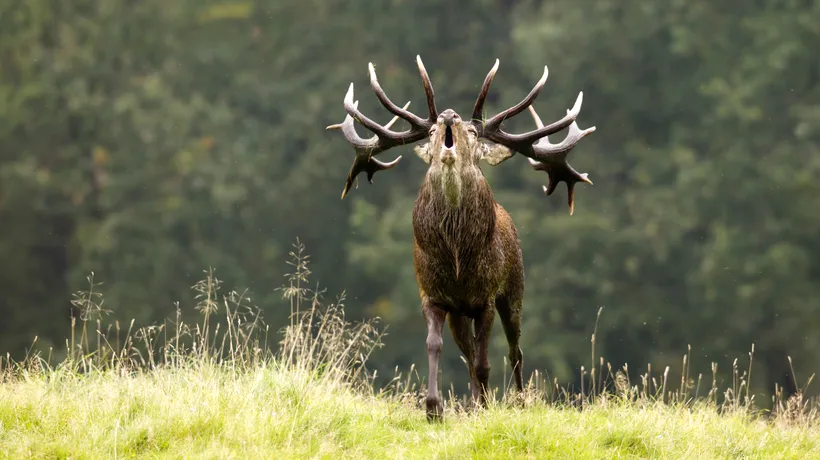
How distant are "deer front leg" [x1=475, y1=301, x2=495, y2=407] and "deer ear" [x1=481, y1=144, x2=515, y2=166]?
981 millimetres

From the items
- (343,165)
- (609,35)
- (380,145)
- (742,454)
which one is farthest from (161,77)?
(742,454)

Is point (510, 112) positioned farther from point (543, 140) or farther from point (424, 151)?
point (543, 140)

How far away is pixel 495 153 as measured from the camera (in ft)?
28.5

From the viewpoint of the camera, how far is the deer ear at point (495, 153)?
28.3 feet

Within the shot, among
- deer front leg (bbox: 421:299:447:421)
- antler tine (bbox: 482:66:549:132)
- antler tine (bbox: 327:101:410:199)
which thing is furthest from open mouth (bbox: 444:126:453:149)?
deer front leg (bbox: 421:299:447:421)

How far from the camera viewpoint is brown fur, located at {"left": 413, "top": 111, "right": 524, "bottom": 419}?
324 inches

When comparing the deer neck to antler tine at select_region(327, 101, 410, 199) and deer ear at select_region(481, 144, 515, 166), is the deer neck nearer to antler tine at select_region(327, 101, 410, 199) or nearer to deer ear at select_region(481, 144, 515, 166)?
deer ear at select_region(481, 144, 515, 166)

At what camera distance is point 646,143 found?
29.1 meters

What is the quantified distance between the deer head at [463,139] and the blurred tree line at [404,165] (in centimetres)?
1713

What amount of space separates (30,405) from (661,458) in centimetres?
360

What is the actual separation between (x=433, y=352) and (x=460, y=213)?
937 millimetres

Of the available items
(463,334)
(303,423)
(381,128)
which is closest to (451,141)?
(381,128)

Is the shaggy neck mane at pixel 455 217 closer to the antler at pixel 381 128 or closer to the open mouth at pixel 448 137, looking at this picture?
the open mouth at pixel 448 137

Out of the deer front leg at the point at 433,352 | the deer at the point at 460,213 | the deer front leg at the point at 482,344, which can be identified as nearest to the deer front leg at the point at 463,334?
the deer at the point at 460,213
